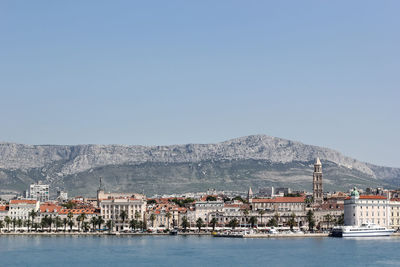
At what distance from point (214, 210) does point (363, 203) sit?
1827 inches

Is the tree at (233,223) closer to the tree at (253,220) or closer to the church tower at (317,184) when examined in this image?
the tree at (253,220)

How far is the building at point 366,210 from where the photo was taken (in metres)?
150

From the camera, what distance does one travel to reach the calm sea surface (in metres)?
87.6

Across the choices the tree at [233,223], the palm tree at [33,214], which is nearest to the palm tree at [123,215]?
the palm tree at [33,214]

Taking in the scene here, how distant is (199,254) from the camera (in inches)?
3885

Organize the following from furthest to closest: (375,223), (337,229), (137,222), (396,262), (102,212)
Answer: (102,212)
(137,222)
(375,223)
(337,229)
(396,262)

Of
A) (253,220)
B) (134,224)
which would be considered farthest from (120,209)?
Result: (253,220)

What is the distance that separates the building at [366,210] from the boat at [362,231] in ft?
25.5

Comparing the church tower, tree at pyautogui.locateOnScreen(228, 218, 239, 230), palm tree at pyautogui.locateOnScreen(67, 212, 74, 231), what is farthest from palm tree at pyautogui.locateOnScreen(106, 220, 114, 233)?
the church tower

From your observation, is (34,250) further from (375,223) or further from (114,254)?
(375,223)

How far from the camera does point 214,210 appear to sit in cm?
18888

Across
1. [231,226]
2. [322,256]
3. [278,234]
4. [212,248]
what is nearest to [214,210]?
[231,226]

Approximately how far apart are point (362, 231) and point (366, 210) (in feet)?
42.6

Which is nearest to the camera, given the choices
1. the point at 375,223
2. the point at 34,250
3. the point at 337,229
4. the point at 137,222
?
the point at 34,250
